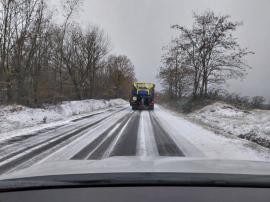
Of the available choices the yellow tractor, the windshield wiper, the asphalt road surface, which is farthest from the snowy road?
the yellow tractor

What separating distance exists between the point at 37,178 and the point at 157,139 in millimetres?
6901

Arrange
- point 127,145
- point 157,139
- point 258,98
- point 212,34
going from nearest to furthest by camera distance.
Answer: point 127,145, point 157,139, point 258,98, point 212,34

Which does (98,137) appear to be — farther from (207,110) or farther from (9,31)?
(207,110)

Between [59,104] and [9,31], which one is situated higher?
[9,31]

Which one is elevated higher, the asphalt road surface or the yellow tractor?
the yellow tractor

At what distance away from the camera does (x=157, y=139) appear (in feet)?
28.8

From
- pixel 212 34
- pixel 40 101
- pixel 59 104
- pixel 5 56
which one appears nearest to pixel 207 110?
pixel 212 34

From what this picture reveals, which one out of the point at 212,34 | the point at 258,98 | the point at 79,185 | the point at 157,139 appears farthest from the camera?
the point at 212,34

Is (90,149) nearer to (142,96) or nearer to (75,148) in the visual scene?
(75,148)

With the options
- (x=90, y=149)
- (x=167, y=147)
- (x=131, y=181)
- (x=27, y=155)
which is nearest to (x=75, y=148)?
(x=90, y=149)

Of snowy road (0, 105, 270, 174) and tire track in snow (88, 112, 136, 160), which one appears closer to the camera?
snowy road (0, 105, 270, 174)

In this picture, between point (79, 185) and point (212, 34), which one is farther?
point (212, 34)

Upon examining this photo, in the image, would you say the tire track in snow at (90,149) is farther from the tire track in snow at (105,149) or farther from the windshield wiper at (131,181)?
the windshield wiper at (131,181)

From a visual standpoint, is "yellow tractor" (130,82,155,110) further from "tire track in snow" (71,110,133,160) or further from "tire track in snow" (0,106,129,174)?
"tire track in snow" (0,106,129,174)
